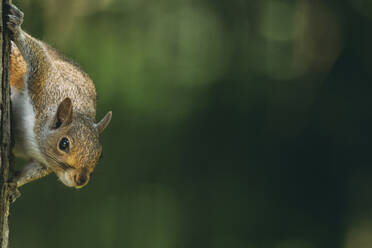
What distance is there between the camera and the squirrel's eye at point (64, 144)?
6.23 ft

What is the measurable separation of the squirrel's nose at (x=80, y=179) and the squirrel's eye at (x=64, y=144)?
0.37ft

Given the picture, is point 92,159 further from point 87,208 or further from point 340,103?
point 340,103

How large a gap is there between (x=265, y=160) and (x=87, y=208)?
1.44 m

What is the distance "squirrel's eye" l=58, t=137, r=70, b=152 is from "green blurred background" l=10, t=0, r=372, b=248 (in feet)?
7.80

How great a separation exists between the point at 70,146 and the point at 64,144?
0.9 inches

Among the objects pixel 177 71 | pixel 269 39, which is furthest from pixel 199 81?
pixel 269 39

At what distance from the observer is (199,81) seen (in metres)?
4.71

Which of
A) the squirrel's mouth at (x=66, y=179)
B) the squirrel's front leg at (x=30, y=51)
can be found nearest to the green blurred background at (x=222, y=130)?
the squirrel's front leg at (x=30, y=51)

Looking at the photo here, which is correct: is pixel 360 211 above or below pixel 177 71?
below

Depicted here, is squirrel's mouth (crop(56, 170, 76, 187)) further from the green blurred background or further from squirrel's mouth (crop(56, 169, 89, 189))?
the green blurred background

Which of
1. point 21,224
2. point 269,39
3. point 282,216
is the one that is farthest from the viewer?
point 269,39

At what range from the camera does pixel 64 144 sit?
75.2 inches

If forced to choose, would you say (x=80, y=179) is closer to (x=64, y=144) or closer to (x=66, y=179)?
(x=66, y=179)

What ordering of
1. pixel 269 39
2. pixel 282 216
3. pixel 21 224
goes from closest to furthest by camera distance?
pixel 21 224, pixel 282 216, pixel 269 39
